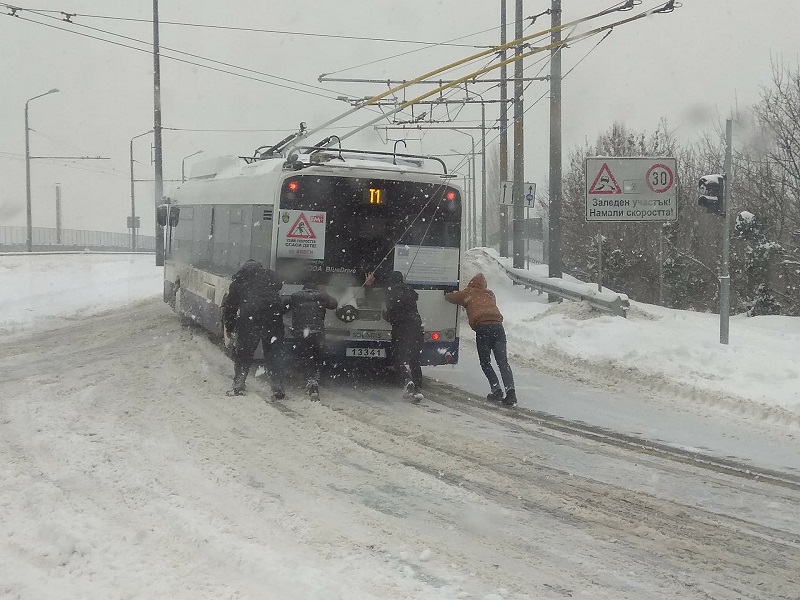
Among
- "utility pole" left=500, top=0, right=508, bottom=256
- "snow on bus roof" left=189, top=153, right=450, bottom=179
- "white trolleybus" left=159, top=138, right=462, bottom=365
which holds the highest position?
"utility pole" left=500, top=0, right=508, bottom=256

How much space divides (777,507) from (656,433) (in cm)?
277

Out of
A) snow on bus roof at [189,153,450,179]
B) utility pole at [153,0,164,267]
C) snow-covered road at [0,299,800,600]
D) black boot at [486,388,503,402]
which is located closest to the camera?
snow-covered road at [0,299,800,600]

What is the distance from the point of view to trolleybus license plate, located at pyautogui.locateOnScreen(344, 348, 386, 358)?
12.2 meters

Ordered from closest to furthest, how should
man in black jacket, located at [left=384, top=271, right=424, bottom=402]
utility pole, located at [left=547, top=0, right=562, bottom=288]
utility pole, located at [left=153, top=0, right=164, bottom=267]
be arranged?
man in black jacket, located at [left=384, top=271, right=424, bottom=402] < utility pole, located at [left=547, top=0, right=562, bottom=288] < utility pole, located at [left=153, top=0, right=164, bottom=267]

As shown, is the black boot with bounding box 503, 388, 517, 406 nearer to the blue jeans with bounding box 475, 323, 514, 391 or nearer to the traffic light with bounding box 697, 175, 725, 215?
the blue jeans with bounding box 475, 323, 514, 391

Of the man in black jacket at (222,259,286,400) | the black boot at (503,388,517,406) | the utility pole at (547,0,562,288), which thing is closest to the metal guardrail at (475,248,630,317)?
the utility pole at (547,0,562,288)

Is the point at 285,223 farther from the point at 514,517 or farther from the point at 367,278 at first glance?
the point at 514,517

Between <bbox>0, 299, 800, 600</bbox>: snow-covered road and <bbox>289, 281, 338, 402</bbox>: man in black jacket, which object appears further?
<bbox>289, 281, 338, 402</bbox>: man in black jacket

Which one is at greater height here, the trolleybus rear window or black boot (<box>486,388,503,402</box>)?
the trolleybus rear window

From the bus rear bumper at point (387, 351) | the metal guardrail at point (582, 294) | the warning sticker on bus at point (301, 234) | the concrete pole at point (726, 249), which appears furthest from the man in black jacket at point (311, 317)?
the metal guardrail at point (582, 294)

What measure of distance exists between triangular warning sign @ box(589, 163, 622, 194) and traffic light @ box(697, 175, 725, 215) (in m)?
2.89

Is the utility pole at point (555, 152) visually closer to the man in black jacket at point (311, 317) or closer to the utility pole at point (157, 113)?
the man in black jacket at point (311, 317)

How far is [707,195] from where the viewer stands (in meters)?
14.9

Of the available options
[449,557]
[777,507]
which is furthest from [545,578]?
[777,507]
